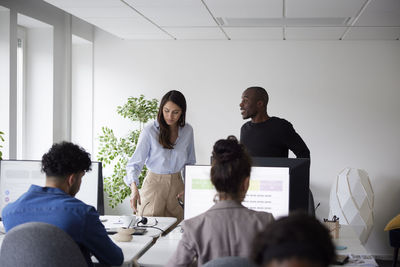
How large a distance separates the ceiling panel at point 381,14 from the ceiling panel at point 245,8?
72 cm

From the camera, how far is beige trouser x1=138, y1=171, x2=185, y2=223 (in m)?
3.60

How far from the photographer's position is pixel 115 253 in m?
2.30

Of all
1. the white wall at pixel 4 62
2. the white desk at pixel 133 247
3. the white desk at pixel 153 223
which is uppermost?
the white wall at pixel 4 62

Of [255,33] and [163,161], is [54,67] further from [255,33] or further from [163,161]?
[163,161]

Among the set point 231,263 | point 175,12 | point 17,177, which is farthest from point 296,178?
point 175,12

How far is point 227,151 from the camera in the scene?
6.57ft

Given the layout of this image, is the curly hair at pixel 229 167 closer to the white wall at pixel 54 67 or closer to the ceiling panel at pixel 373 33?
the white wall at pixel 54 67

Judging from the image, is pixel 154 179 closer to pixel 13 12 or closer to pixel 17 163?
pixel 17 163

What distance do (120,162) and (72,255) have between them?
3.97m

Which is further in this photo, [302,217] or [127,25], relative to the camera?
[127,25]

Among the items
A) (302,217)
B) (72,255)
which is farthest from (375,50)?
(302,217)

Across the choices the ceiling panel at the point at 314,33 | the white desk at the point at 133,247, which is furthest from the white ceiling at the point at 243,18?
the white desk at the point at 133,247

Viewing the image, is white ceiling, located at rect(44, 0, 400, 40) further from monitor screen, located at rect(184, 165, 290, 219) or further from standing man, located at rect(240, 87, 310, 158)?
monitor screen, located at rect(184, 165, 290, 219)

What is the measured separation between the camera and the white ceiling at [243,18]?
13.2ft
